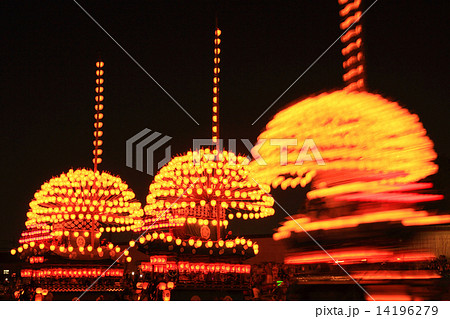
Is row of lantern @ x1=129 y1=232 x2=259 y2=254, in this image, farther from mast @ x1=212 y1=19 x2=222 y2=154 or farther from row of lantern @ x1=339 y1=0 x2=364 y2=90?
row of lantern @ x1=339 y1=0 x2=364 y2=90

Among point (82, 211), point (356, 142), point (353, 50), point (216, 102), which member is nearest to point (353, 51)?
point (353, 50)

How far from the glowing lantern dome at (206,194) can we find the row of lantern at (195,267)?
28.3 inches

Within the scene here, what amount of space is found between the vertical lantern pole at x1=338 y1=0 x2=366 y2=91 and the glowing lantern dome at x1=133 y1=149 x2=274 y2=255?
1125 centimetres

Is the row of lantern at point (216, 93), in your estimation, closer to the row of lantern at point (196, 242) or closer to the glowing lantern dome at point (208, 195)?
the glowing lantern dome at point (208, 195)

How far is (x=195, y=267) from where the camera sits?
20.4 meters

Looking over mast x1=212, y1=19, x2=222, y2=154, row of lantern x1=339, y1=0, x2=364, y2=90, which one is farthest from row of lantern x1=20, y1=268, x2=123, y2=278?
row of lantern x1=339, y1=0, x2=364, y2=90

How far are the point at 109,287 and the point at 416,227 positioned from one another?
17288 millimetres

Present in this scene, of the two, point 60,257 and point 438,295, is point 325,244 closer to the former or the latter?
point 438,295

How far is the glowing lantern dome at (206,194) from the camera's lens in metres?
21.4

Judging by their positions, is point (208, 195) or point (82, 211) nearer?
point (208, 195)

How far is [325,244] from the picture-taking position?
8.94 meters

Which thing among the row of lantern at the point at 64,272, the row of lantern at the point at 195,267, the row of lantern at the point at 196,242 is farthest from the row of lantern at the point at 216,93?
the row of lantern at the point at 64,272

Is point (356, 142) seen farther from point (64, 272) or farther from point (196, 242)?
point (64, 272)

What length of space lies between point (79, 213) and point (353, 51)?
15.8 m
